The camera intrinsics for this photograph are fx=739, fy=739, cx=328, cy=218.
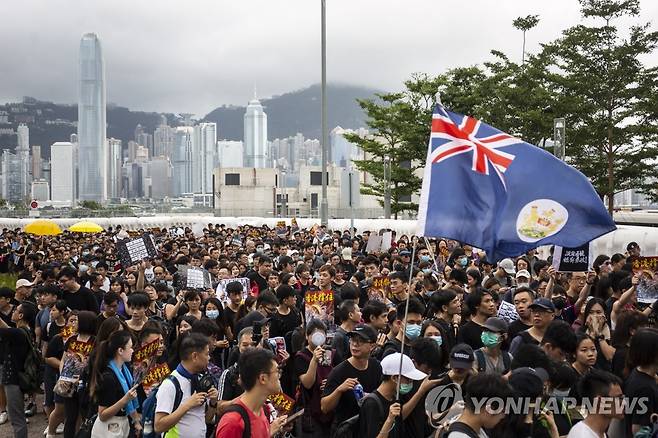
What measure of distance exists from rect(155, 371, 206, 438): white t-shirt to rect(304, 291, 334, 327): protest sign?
252 cm

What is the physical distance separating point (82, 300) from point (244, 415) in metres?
6.52

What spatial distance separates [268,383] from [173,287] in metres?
7.60

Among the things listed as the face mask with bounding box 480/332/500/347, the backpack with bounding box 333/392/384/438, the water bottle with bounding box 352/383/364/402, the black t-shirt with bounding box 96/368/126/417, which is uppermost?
the face mask with bounding box 480/332/500/347

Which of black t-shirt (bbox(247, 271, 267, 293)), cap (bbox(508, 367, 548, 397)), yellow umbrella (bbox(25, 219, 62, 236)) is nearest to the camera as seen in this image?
cap (bbox(508, 367, 548, 397))

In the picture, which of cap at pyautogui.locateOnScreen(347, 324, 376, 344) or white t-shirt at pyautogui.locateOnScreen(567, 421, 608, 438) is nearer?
white t-shirt at pyautogui.locateOnScreen(567, 421, 608, 438)

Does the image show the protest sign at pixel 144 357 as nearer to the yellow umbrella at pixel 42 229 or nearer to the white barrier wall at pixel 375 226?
the white barrier wall at pixel 375 226

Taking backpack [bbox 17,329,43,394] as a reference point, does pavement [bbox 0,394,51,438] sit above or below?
below

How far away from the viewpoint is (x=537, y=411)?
14.3 feet

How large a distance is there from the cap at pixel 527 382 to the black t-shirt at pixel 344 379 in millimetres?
1198

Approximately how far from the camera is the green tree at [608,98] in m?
29.5

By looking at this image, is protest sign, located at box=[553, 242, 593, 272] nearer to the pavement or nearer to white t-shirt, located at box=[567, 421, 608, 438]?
white t-shirt, located at box=[567, 421, 608, 438]

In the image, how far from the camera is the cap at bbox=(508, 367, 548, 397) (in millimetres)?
4359

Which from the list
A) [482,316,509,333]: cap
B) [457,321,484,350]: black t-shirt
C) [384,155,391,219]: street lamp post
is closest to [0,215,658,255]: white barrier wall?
[384,155,391,219]: street lamp post

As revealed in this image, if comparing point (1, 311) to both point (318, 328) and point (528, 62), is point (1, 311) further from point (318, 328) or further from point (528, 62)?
point (528, 62)
